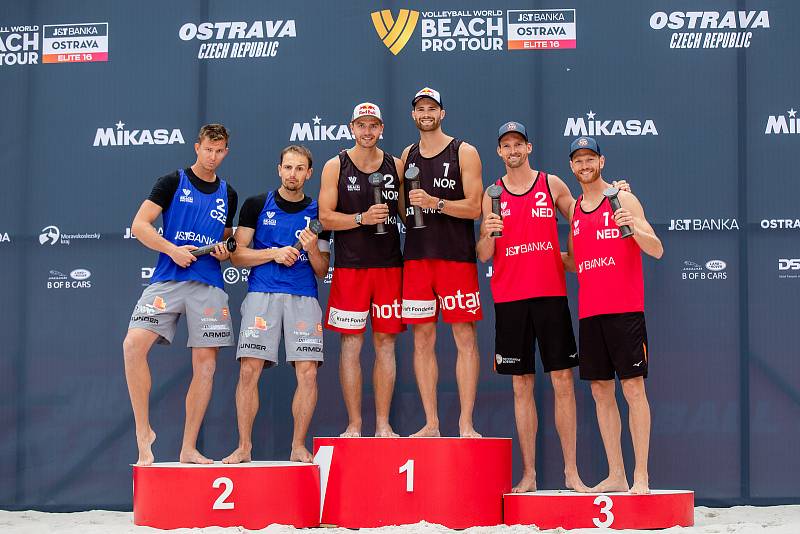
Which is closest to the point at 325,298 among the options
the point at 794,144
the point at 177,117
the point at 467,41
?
the point at 177,117

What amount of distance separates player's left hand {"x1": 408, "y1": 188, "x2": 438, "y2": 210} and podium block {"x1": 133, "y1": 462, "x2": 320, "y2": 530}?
137cm

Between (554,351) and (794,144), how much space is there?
2220 millimetres

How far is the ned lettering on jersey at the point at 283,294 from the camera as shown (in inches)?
179

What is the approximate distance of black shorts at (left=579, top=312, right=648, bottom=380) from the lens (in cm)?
423

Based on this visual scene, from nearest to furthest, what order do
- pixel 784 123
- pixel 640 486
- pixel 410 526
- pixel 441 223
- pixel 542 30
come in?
pixel 410 526, pixel 640 486, pixel 441 223, pixel 784 123, pixel 542 30

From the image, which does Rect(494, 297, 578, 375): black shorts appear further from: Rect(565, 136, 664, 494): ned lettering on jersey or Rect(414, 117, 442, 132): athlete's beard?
Rect(414, 117, 442, 132): athlete's beard

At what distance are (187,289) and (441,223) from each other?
4.29 ft

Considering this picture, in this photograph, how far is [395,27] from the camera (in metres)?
5.61

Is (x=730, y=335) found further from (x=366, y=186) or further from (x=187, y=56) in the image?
(x=187, y=56)

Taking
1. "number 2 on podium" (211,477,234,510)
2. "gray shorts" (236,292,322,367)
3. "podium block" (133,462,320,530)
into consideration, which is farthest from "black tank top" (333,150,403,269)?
"number 2 on podium" (211,477,234,510)

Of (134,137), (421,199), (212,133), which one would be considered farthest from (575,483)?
(134,137)

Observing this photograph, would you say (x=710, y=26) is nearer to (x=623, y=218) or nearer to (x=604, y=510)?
(x=623, y=218)

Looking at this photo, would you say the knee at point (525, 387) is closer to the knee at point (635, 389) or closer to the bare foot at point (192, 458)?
the knee at point (635, 389)

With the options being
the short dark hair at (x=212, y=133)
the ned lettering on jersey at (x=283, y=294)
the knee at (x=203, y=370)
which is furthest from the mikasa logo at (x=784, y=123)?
the knee at (x=203, y=370)
